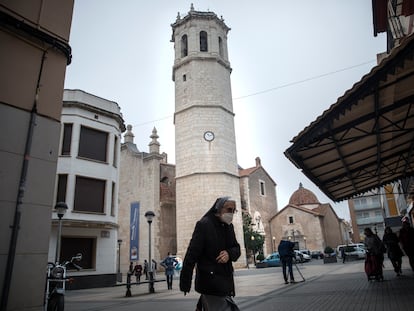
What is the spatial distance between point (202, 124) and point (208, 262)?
2937cm

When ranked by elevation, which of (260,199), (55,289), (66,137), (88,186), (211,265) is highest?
(260,199)

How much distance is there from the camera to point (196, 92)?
33625 millimetres

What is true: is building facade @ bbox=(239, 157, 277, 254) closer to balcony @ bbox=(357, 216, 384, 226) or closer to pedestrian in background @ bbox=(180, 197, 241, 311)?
balcony @ bbox=(357, 216, 384, 226)

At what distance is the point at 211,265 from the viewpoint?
11.2ft

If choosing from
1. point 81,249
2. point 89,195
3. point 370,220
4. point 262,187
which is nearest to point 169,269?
point 81,249

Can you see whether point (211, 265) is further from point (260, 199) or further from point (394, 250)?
point (260, 199)

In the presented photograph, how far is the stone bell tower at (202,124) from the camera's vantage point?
3097 centimetres

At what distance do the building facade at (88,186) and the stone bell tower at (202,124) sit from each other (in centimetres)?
1124

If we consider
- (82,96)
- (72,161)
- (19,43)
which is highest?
(82,96)

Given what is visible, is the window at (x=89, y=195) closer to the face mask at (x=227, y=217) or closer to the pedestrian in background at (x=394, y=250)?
the pedestrian in background at (x=394, y=250)

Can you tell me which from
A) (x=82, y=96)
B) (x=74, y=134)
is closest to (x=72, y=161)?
(x=74, y=134)

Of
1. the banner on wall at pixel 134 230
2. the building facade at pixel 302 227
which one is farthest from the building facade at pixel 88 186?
the building facade at pixel 302 227

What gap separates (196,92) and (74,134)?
54.5 feet

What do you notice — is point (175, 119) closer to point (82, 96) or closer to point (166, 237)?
point (166, 237)
